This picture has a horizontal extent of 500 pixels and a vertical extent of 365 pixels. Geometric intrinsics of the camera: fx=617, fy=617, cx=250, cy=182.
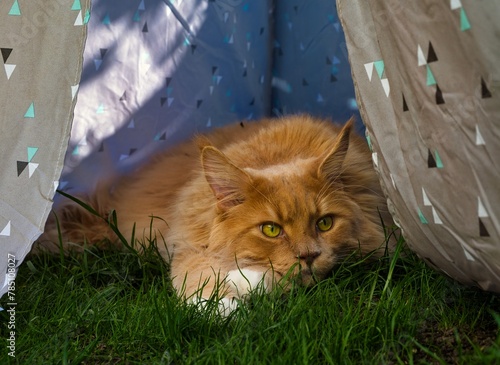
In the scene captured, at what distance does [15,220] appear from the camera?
6.37 feet

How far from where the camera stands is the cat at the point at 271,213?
2107 millimetres

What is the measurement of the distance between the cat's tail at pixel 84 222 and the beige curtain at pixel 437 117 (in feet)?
4.81

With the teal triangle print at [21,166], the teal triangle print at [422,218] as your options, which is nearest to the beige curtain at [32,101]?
the teal triangle print at [21,166]

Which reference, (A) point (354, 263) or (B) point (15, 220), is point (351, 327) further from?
(B) point (15, 220)

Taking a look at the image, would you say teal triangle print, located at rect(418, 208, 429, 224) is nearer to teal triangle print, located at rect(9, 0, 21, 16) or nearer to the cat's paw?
the cat's paw

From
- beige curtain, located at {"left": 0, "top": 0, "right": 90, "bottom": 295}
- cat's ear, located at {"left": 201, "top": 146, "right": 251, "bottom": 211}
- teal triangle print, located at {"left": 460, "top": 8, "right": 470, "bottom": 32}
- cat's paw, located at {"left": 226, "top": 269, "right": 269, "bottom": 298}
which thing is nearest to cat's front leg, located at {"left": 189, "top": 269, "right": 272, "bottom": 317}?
cat's paw, located at {"left": 226, "top": 269, "right": 269, "bottom": 298}

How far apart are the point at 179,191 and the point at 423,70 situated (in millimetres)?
1467

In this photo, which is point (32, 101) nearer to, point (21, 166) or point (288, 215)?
point (21, 166)

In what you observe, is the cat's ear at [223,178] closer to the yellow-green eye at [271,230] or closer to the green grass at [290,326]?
the yellow-green eye at [271,230]

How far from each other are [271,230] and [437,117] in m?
0.81

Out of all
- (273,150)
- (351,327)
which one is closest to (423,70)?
(351,327)

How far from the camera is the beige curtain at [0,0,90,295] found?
1937 mm

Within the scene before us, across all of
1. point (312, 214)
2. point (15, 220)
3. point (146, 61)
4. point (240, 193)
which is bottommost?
point (312, 214)

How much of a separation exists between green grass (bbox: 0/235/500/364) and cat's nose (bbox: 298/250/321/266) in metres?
0.09
